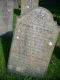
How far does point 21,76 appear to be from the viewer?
255 inches

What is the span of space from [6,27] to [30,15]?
3.39 meters

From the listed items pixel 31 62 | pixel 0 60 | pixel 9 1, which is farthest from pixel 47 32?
pixel 9 1

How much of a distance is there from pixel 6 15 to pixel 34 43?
10.5 ft

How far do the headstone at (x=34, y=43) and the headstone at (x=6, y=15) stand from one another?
2990 millimetres

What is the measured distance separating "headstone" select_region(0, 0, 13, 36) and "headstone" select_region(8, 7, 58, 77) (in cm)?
299

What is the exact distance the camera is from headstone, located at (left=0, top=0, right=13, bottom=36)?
30.3ft

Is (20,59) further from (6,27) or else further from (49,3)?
(49,3)

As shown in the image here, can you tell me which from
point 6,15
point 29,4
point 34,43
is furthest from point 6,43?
point 34,43

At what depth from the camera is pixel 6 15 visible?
30.7 ft

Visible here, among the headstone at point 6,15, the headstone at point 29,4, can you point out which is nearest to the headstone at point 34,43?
the headstone at point 6,15

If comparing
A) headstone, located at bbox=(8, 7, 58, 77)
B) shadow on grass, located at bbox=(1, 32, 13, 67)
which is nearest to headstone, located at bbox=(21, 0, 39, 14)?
shadow on grass, located at bbox=(1, 32, 13, 67)

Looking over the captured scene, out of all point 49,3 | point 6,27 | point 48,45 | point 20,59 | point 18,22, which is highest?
point 18,22

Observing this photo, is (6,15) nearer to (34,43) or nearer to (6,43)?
(6,43)

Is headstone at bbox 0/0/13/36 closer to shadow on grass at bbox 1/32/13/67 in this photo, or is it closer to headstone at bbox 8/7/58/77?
shadow on grass at bbox 1/32/13/67
